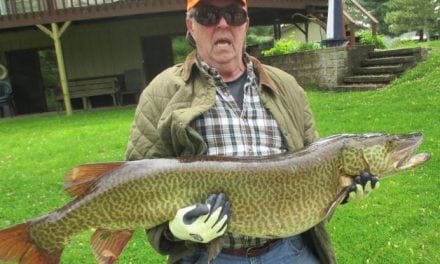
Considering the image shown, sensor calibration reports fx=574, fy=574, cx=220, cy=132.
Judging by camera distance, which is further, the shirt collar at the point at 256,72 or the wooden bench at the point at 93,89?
the wooden bench at the point at 93,89

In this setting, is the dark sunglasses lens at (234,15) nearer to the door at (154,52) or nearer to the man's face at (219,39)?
the man's face at (219,39)

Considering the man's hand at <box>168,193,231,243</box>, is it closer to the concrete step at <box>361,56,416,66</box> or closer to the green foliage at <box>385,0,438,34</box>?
the concrete step at <box>361,56,416,66</box>

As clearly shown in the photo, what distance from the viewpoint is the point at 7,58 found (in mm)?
20078

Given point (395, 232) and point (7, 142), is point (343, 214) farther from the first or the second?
point (7, 142)

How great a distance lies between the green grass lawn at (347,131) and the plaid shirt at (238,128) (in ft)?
9.50


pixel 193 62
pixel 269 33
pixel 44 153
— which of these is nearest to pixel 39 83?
pixel 44 153

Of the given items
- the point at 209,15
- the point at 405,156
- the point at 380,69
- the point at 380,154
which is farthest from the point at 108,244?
the point at 380,69

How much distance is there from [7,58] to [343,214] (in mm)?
16791

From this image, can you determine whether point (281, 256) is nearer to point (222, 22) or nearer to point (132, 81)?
point (222, 22)

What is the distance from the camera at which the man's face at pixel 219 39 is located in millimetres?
2619

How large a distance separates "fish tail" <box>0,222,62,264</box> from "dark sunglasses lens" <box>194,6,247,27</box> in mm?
1171

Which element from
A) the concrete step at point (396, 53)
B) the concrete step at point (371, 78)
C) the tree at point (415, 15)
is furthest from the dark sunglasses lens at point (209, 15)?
→ the tree at point (415, 15)

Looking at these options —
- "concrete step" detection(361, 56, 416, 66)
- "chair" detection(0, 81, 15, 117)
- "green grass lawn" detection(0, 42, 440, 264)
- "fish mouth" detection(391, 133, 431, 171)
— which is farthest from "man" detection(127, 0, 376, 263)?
"chair" detection(0, 81, 15, 117)

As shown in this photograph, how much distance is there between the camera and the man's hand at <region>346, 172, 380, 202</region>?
2.53 m
